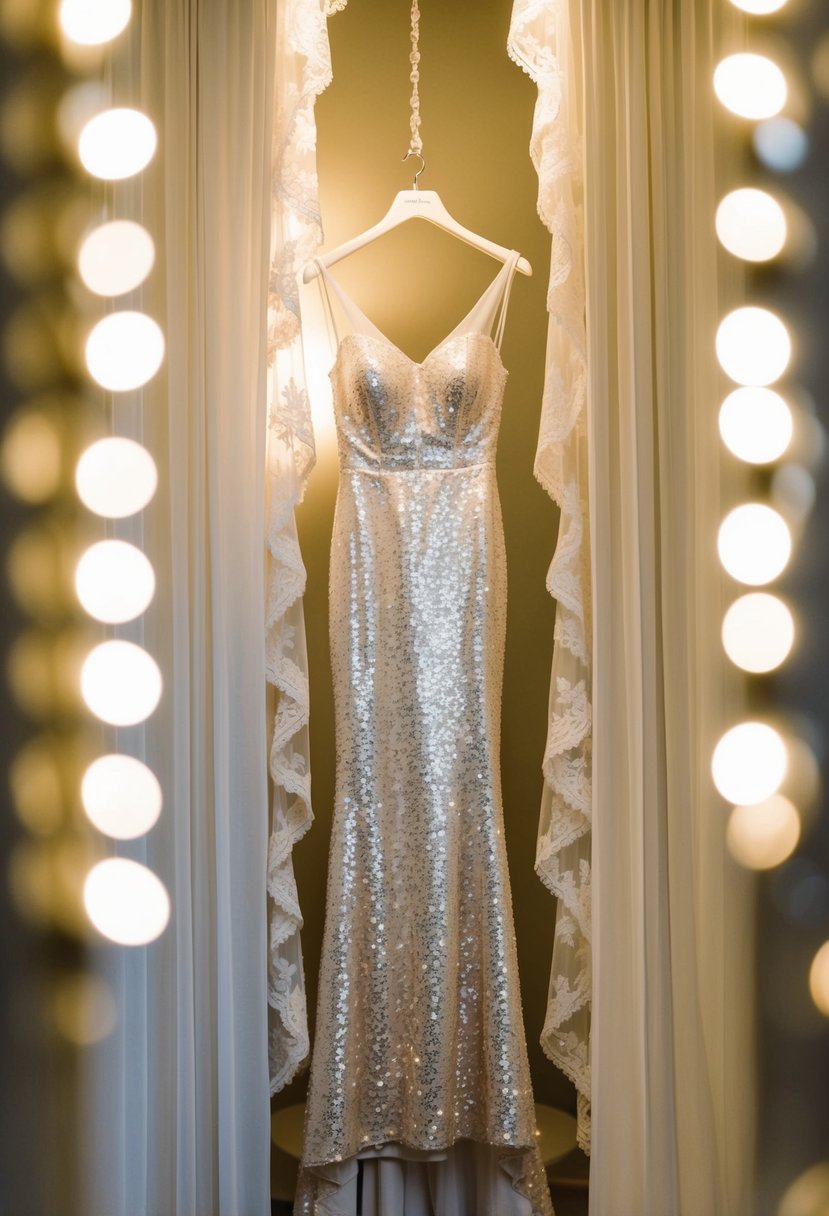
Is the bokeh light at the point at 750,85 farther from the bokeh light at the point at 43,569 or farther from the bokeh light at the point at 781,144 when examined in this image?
the bokeh light at the point at 43,569

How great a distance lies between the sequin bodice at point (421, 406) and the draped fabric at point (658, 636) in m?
0.29

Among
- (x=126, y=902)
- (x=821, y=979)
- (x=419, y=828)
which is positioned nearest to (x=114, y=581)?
(x=126, y=902)

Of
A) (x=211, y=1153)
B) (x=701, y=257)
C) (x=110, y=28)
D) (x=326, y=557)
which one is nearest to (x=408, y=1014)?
(x=211, y=1153)

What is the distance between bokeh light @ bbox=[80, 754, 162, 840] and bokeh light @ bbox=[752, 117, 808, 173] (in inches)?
45.2

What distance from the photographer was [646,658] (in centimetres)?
175

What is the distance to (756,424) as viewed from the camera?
1.68m

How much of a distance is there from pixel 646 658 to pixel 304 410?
676 mm

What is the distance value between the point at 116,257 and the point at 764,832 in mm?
1129

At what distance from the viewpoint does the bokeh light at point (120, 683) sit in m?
1.58

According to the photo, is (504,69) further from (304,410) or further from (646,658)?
(646,658)

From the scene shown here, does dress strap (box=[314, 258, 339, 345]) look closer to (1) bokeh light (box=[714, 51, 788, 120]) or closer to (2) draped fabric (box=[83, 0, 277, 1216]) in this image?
(2) draped fabric (box=[83, 0, 277, 1216])

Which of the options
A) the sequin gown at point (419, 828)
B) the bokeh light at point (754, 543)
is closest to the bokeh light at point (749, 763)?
the bokeh light at point (754, 543)

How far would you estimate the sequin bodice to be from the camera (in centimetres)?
206

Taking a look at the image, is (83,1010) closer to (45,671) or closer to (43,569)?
(45,671)
